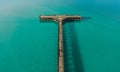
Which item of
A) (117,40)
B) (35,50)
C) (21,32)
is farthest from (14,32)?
(117,40)

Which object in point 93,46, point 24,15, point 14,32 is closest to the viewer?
point 93,46

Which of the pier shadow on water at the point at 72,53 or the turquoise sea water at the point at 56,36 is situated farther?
the turquoise sea water at the point at 56,36

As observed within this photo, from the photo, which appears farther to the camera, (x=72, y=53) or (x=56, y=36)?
(x=56, y=36)

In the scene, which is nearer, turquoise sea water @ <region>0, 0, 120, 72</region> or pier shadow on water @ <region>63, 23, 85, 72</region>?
pier shadow on water @ <region>63, 23, 85, 72</region>

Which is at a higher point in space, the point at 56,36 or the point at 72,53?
the point at 56,36

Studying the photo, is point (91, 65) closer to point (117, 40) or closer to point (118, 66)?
point (118, 66)
